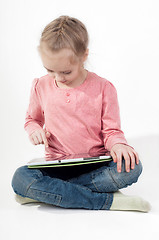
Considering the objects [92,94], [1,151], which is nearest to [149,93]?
[92,94]

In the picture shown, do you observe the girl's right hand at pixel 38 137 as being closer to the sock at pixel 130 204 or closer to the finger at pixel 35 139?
the finger at pixel 35 139

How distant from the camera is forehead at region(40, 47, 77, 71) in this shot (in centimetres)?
134

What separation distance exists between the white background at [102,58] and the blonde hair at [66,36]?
1.99ft

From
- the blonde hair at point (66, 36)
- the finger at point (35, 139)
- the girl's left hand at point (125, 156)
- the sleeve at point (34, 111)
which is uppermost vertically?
the blonde hair at point (66, 36)

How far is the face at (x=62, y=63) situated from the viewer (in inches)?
52.7

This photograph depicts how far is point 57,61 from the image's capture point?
Result: 1339 mm

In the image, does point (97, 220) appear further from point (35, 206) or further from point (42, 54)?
point (42, 54)

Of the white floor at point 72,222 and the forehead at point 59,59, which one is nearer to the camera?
the white floor at point 72,222

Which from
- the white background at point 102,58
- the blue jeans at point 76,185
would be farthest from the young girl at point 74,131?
the white background at point 102,58

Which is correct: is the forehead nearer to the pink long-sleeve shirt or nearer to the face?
the face

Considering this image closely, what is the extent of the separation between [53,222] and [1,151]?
90 cm

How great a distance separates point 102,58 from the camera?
216cm

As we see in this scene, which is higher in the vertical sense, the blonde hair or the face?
the blonde hair

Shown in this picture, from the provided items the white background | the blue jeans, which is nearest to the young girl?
the blue jeans
